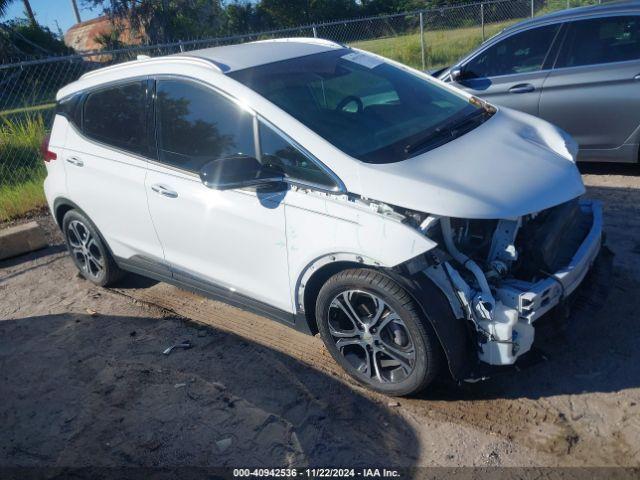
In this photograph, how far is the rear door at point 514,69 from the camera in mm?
6207

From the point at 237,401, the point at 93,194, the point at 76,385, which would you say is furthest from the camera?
the point at 93,194

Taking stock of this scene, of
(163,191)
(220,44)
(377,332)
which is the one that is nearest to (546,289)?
(377,332)

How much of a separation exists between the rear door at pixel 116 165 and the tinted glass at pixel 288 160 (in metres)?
1.05

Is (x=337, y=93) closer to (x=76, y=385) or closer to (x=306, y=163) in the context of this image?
(x=306, y=163)

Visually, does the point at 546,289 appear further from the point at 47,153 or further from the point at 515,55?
the point at 515,55

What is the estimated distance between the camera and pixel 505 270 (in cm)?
309

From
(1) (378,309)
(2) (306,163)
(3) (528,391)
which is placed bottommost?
(3) (528,391)

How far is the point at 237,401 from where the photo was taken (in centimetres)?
354

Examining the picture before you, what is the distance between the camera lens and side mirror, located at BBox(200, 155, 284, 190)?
3383 mm

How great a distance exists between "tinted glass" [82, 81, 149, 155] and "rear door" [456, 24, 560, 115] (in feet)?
12.2

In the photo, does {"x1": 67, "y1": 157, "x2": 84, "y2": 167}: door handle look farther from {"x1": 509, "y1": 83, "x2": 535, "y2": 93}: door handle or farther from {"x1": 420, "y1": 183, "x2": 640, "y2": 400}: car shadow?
{"x1": 509, "y1": 83, "x2": 535, "y2": 93}: door handle

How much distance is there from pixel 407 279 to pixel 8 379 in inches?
114

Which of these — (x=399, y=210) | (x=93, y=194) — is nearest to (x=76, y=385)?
(x=93, y=194)

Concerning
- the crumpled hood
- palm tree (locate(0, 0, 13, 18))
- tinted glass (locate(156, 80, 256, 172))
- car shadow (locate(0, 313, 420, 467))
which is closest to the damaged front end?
the crumpled hood
